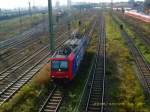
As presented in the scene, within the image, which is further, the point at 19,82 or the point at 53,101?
the point at 19,82

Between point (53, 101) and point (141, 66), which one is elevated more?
point (53, 101)

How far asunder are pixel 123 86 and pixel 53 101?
20.9ft

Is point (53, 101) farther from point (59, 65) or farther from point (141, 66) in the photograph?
point (141, 66)

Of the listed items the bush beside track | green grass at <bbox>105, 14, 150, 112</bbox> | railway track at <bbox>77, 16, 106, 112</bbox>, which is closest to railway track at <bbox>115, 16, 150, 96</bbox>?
green grass at <bbox>105, 14, 150, 112</bbox>

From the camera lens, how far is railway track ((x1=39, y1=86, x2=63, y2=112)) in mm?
20391

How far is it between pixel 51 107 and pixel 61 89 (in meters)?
3.58

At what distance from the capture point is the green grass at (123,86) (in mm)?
20398

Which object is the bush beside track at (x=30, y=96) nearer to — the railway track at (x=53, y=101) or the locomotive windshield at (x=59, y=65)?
the railway track at (x=53, y=101)

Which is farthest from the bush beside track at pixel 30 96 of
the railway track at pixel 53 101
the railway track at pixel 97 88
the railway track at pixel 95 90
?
the railway track at pixel 97 88

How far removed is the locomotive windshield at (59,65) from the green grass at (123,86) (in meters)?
3.87

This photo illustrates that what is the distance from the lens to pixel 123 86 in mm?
24859

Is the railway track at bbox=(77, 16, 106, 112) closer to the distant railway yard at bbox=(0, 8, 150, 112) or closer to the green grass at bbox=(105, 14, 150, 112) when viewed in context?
the distant railway yard at bbox=(0, 8, 150, 112)

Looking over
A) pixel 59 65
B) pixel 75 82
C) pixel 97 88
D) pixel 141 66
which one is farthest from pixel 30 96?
pixel 141 66

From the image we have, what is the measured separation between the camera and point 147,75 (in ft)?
93.4
